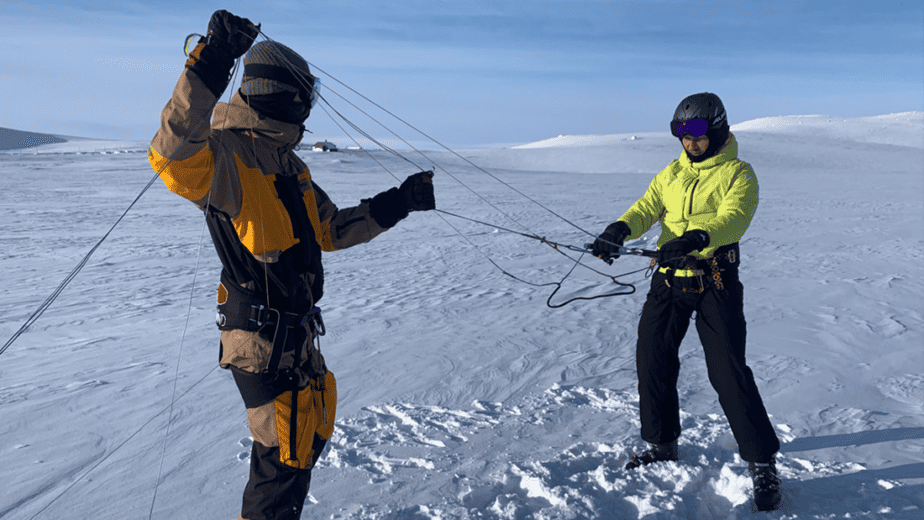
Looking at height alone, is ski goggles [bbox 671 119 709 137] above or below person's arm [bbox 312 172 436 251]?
above

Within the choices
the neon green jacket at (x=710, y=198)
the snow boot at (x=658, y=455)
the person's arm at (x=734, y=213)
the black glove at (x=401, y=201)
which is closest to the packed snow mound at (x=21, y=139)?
the black glove at (x=401, y=201)

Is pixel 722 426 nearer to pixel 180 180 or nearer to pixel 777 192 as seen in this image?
pixel 180 180

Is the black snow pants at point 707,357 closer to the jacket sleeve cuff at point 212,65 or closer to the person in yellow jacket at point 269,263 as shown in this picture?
the person in yellow jacket at point 269,263

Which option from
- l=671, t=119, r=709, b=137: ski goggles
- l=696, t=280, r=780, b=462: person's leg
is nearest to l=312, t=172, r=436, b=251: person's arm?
l=671, t=119, r=709, b=137: ski goggles

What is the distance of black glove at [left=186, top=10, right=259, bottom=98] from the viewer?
167cm

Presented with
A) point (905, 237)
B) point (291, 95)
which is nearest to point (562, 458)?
point (291, 95)

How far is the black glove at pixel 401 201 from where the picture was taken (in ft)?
8.20

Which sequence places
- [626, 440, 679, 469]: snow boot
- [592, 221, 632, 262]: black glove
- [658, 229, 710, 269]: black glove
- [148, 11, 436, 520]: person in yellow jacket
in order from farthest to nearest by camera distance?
[626, 440, 679, 469]: snow boot < [592, 221, 632, 262]: black glove < [658, 229, 710, 269]: black glove < [148, 11, 436, 520]: person in yellow jacket

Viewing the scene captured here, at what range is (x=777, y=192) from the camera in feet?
55.9

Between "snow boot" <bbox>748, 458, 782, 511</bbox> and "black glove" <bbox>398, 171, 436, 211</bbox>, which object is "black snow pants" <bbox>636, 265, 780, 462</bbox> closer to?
"snow boot" <bbox>748, 458, 782, 511</bbox>

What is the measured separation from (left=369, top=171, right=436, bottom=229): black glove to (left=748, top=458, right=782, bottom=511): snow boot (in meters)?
2.04

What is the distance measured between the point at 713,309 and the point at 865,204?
14.1 metres

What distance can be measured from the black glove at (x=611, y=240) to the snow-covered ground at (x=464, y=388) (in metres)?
1.13

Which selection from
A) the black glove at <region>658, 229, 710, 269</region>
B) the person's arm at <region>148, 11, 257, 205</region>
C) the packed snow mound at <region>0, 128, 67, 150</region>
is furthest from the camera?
the packed snow mound at <region>0, 128, 67, 150</region>
